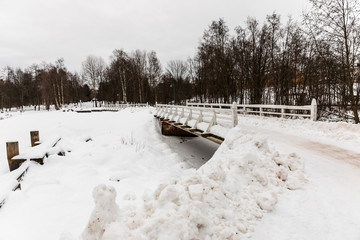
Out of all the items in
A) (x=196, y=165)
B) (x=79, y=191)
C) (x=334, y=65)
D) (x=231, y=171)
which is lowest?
(x=196, y=165)

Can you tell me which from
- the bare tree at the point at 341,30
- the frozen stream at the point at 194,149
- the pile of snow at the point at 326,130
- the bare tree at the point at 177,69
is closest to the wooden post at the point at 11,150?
the frozen stream at the point at 194,149

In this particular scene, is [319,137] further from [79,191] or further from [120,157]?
[79,191]

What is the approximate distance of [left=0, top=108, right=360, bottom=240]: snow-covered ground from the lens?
2.76 metres

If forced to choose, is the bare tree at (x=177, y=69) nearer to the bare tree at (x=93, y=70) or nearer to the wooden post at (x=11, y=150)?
the bare tree at (x=93, y=70)

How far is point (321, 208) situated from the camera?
3340 millimetres

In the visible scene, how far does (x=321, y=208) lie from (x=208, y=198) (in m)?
1.96

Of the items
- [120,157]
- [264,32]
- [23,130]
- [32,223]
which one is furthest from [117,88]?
[32,223]

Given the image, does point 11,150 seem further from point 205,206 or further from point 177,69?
point 177,69

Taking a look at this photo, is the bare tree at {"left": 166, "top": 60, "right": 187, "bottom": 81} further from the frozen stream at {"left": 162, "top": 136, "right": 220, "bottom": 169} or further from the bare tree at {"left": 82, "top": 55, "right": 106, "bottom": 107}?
the frozen stream at {"left": 162, "top": 136, "right": 220, "bottom": 169}

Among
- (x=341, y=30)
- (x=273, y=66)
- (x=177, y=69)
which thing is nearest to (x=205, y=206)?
(x=341, y=30)

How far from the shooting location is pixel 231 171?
425 cm

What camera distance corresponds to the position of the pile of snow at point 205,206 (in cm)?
260

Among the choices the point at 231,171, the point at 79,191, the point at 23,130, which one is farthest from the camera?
the point at 23,130

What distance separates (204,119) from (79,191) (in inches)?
289
